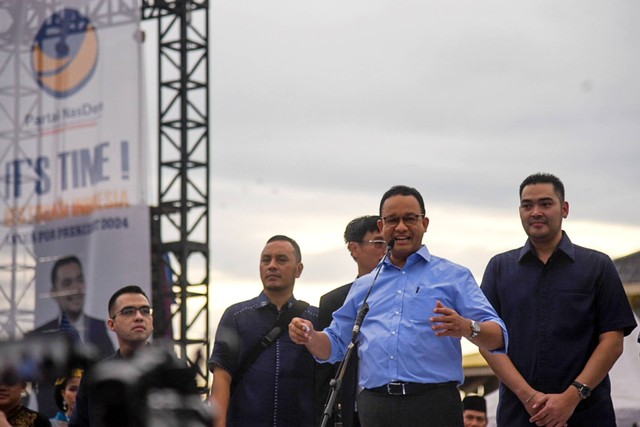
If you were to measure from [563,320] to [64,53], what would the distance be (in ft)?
35.0

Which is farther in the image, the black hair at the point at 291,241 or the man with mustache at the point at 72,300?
the man with mustache at the point at 72,300

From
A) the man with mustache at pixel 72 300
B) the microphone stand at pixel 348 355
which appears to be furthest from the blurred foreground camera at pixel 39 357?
the man with mustache at pixel 72 300

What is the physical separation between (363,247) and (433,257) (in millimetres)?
1480

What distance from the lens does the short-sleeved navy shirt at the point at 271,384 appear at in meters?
6.09

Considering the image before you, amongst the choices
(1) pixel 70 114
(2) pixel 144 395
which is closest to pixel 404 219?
(2) pixel 144 395

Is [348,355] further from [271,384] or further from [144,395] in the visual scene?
[144,395]

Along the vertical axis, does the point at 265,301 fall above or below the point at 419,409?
above

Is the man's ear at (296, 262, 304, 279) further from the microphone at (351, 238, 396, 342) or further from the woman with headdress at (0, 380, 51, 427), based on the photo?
the woman with headdress at (0, 380, 51, 427)

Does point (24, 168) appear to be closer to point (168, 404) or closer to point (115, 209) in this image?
point (115, 209)

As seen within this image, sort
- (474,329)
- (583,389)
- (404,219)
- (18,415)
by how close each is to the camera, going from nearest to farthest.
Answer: (474,329), (404,219), (583,389), (18,415)

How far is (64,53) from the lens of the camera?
47.2 feet

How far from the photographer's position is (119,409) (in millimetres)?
1389

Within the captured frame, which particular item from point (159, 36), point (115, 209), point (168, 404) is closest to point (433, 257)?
point (168, 404)

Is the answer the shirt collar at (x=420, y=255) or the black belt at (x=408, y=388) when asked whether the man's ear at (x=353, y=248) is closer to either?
the shirt collar at (x=420, y=255)
